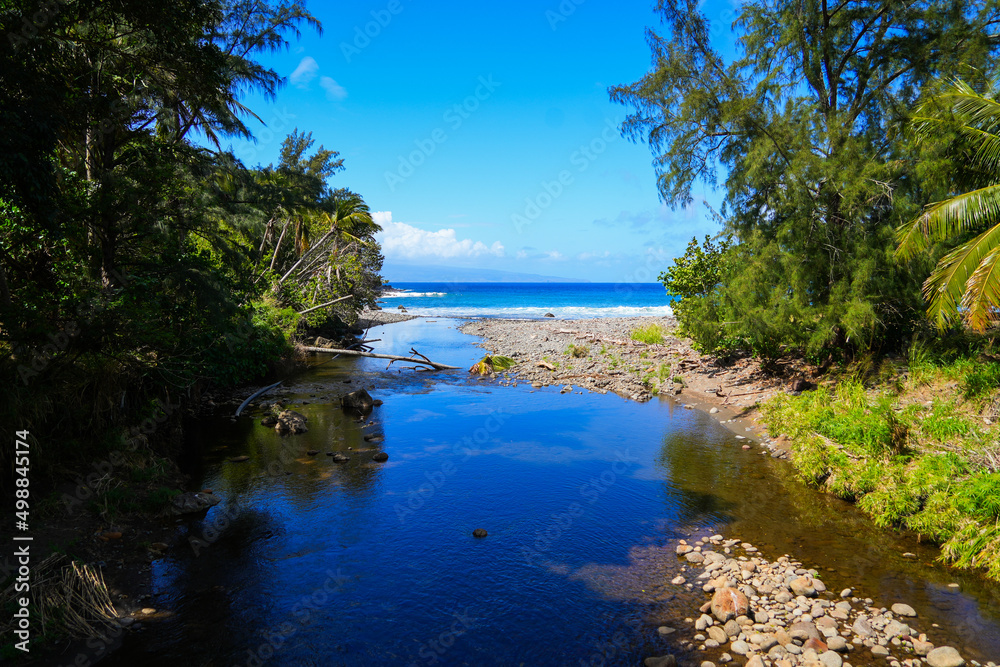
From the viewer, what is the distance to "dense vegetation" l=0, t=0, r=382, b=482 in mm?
7016

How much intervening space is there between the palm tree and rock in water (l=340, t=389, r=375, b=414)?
51.1 feet

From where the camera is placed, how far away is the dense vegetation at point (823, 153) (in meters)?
13.8

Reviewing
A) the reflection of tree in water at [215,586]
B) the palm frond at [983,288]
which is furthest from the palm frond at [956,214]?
the reflection of tree in water at [215,586]

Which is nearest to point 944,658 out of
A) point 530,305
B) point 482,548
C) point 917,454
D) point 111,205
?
point 917,454

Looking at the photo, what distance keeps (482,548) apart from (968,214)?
36.8ft

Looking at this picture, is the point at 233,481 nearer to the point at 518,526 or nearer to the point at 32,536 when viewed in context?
the point at 32,536

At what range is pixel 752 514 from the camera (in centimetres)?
988

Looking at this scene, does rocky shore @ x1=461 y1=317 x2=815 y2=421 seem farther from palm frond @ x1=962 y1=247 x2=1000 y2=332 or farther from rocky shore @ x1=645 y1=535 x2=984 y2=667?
rocky shore @ x1=645 y1=535 x2=984 y2=667

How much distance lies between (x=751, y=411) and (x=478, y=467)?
30.2ft

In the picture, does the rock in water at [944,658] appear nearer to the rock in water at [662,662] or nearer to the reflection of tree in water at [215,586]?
the rock in water at [662,662]

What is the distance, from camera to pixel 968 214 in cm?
1021

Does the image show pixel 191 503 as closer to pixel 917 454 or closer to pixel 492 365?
pixel 917 454

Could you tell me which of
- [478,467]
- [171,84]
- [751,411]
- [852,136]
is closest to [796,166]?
[852,136]

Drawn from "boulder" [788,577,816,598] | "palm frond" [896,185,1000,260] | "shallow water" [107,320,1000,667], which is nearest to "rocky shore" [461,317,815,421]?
"shallow water" [107,320,1000,667]
